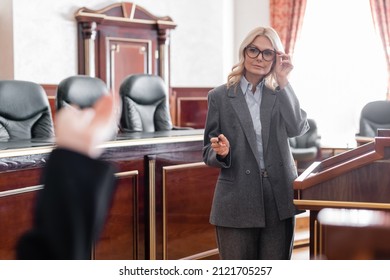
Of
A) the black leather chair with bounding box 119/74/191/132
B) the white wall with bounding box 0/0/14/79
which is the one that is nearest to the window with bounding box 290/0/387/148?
the black leather chair with bounding box 119/74/191/132

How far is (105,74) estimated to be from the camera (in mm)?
6625

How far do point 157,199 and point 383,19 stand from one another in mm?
4523

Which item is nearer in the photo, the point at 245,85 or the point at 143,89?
the point at 245,85

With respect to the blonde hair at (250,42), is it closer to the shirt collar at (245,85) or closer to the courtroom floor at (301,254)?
the shirt collar at (245,85)

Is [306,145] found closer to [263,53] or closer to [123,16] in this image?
[123,16]

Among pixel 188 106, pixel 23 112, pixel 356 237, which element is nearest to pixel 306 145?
pixel 188 106

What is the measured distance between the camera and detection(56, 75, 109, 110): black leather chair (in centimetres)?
407

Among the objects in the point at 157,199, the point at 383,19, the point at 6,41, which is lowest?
the point at 157,199

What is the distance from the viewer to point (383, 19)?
694 cm

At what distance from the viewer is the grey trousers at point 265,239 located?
2.24m

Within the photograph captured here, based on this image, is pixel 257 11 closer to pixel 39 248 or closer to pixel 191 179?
pixel 191 179

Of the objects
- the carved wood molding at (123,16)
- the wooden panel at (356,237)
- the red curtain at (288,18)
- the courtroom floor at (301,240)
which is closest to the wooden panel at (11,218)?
the wooden panel at (356,237)

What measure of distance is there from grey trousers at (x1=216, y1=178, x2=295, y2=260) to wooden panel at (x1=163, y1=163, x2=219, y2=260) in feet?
4.10

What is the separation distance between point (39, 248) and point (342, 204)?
140 cm
